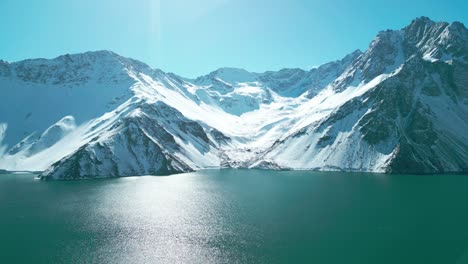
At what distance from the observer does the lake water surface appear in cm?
8469

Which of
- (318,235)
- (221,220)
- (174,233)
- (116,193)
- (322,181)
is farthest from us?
(322,181)

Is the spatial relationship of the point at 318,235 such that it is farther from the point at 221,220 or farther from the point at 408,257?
the point at 221,220

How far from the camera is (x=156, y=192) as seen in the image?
16775 centimetres

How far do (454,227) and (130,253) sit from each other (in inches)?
3365

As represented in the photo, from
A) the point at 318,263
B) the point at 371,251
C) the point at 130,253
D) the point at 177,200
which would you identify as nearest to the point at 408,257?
the point at 371,251

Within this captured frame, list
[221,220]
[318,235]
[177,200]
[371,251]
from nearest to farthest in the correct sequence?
[371,251]
[318,235]
[221,220]
[177,200]

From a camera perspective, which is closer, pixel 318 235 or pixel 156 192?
pixel 318 235

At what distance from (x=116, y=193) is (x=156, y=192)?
16859mm

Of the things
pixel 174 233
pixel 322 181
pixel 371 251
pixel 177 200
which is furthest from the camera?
pixel 322 181

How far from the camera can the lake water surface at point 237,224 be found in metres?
84.7

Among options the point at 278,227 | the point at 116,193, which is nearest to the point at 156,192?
the point at 116,193

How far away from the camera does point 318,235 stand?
97.1 m

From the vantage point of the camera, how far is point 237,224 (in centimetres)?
11012

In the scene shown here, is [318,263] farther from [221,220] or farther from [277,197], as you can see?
[277,197]
